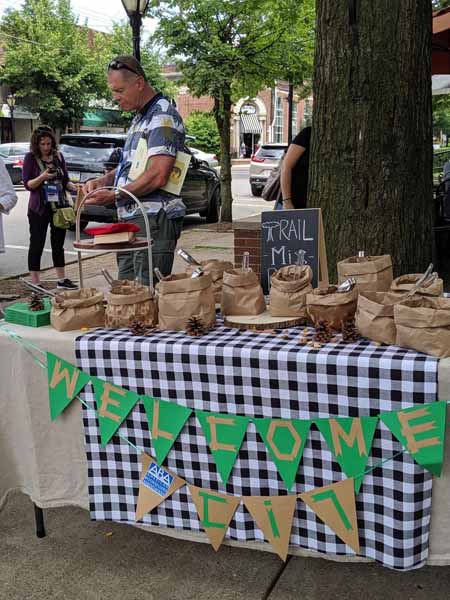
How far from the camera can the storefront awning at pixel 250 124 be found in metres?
56.9

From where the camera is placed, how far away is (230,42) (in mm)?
12109

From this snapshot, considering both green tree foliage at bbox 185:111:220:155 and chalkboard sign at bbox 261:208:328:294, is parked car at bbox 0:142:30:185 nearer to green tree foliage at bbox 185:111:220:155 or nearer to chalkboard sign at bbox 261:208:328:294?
green tree foliage at bbox 185:111:220:155

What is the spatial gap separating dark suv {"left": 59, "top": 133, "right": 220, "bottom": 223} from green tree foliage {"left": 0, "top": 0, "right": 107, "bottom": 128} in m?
24.1

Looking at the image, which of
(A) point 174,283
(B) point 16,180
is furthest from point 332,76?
(B) point 16,180

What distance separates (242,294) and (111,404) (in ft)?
2.23

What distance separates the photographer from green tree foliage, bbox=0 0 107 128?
3469 cm

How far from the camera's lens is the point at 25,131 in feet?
140

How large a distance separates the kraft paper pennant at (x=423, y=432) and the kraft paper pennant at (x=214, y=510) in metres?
0.67

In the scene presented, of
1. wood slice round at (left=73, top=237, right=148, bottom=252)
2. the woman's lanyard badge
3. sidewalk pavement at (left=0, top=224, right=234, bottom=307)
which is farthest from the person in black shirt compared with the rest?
the woman's lanyard badge

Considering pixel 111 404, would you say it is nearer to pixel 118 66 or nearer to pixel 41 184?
pixel 118 66

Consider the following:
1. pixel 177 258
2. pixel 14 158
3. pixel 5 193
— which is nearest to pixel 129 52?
pixel 14 158

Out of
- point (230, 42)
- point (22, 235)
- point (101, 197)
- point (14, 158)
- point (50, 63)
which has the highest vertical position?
point (50, 63)

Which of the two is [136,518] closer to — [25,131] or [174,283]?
[174,283]

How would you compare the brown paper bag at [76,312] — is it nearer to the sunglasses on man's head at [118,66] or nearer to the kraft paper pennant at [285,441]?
the kraft paper pennant at [285,441]
